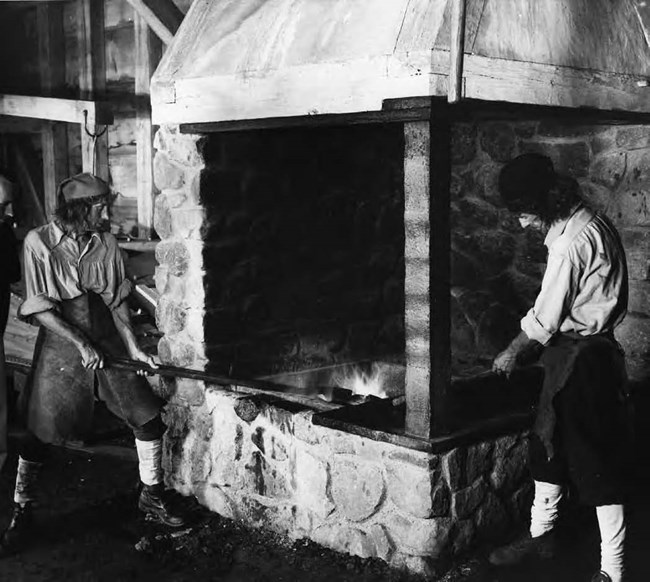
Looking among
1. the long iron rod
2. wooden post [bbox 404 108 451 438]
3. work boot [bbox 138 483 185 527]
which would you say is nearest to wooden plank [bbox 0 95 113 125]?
the long iron rod

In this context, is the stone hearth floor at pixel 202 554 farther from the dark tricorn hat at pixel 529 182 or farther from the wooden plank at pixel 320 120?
the wooden plank at pixel 320 120

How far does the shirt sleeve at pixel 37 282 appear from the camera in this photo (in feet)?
16.9

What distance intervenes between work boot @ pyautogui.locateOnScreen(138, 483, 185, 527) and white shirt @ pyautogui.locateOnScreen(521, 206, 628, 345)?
2.57m

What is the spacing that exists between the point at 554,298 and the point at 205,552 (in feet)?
8.27

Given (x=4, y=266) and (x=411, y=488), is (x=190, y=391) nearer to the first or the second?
(x=4, y=266)

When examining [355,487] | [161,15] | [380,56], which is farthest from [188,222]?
[355,487]

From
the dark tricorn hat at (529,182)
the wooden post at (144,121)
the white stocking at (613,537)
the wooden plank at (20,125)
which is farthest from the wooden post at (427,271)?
the wooden plank at (20,125)

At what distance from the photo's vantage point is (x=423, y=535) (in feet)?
15.0

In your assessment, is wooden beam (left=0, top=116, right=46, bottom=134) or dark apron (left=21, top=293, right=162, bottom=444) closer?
dark apron (left=21, top=293, right=162, bottom=444)

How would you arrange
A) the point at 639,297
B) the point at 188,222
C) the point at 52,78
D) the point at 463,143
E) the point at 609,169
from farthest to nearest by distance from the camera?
1. the point at 52,78
2. the point at 463,143
3. the point at 609,169
4. the point at 639,297
5. the point at 188,222

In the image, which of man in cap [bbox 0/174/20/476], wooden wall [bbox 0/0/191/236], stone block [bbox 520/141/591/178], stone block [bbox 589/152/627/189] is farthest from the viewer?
wooden wall [bbox 0/0/191/236]

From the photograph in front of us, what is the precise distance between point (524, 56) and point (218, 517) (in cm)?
334

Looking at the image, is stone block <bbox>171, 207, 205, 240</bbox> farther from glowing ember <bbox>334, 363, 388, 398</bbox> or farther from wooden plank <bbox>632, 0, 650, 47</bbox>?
wooden plank <bbox>632, 0, 650, 47</bbox>

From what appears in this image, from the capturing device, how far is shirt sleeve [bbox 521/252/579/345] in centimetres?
411
